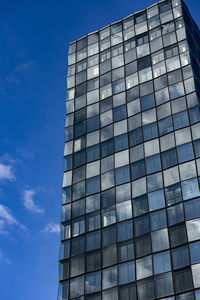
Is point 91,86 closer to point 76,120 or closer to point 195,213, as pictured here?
point 76,120

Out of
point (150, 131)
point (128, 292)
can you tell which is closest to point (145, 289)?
point (128, 292)

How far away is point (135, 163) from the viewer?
5450cm

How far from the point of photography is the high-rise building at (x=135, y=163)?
153 ft

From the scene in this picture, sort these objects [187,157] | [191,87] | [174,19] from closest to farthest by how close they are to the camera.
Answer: [187,157]
[191,87]
[174,19]

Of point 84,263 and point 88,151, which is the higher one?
point 88,151

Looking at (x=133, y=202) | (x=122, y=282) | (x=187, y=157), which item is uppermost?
(x=187, y=157)

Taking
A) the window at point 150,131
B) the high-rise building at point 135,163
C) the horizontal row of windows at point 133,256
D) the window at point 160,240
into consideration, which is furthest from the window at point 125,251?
the window at point 150,131

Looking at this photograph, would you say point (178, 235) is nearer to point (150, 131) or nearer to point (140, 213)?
point (140, 213)

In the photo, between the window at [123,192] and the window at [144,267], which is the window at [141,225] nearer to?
the window at [144,267]

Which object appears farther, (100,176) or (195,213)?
(100,176)

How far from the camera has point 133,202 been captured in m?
51.7

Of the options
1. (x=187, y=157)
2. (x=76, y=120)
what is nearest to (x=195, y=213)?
(x=187, y=157)

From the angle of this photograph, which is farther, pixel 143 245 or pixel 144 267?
pixel 143 245

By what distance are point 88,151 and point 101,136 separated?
2.49 metres
